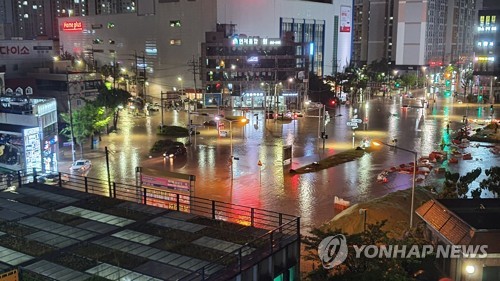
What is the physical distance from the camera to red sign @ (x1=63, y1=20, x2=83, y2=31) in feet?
474

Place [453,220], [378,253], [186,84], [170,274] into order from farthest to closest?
1. [186,84]
2. [453,220]
3. [378,253]
4. [170,274]

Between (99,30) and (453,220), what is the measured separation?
132 meters

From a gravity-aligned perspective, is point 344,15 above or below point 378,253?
above

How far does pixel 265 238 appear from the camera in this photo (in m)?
16.9

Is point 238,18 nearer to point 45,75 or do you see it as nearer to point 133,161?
point 45,75

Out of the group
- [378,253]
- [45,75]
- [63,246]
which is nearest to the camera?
[63,246]

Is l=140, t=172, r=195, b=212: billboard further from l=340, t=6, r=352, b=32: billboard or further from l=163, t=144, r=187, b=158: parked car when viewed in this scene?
l=340, t=6, r=352, b=32: billboard

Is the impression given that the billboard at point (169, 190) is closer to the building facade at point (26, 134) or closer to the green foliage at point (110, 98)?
the building facade at point (26, 134)

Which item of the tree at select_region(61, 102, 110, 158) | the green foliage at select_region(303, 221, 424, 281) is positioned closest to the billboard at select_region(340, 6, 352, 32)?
the tree at select_region(61, 102, 110, 158)

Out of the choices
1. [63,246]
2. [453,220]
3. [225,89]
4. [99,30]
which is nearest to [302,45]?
[225,89]

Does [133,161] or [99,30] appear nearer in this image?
[133,161]

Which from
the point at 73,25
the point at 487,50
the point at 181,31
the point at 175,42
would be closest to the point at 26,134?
the point at 181,31

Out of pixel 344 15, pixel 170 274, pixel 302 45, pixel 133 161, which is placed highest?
pixel 344 15

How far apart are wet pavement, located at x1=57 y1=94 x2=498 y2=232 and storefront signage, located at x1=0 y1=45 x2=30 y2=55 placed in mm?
26091
